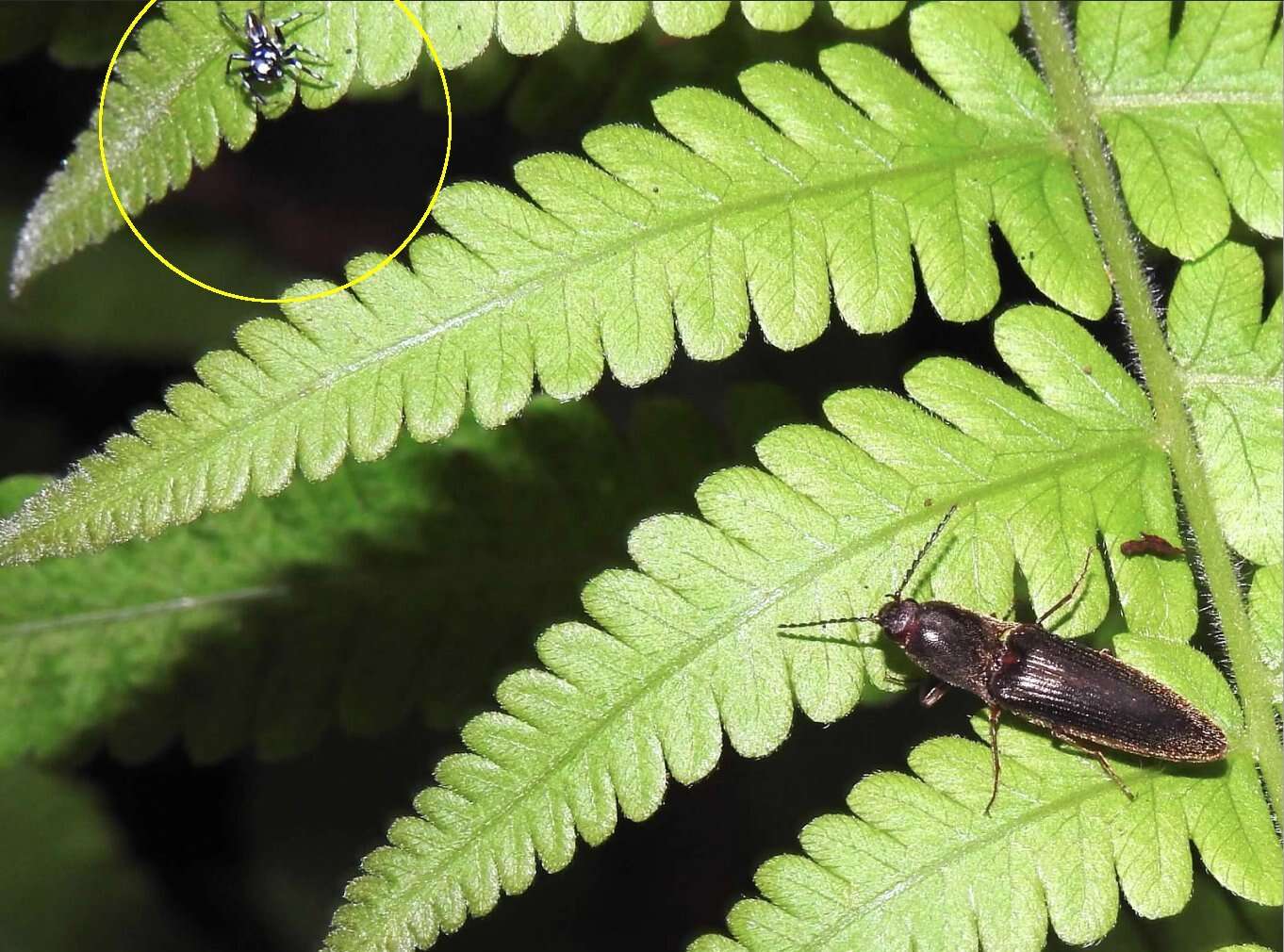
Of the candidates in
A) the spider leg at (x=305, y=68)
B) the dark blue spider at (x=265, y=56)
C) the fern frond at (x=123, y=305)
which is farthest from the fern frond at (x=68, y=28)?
the fern frond at (x=123, y=305)

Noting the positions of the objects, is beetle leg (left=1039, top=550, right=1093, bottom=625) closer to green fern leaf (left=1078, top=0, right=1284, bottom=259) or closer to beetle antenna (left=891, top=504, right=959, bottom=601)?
beetle antenna (left=891, top=504, right=959, bottom=601)

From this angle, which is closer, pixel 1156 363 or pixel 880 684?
pixel 880 684

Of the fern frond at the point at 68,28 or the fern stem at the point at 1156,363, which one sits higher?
the fern frond at the point at 68,28

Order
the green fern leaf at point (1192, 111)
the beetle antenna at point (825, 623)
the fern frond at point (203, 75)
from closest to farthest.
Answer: the beetle antenna at point (825, 623)
the fern frond at point (203, 75)
the green fern leaf at point (1192, 111)

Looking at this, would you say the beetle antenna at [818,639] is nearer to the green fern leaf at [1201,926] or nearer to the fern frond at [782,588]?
the fern frond at [782,588]

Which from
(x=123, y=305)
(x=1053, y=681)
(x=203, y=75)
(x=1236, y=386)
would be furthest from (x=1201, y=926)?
(x=123, y=305)

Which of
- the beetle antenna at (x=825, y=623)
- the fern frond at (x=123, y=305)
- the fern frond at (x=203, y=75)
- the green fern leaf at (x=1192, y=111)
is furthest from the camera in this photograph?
the fern frond at (x=123, y=305)

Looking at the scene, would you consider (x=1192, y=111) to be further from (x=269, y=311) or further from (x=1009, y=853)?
(x=269, y=311)
